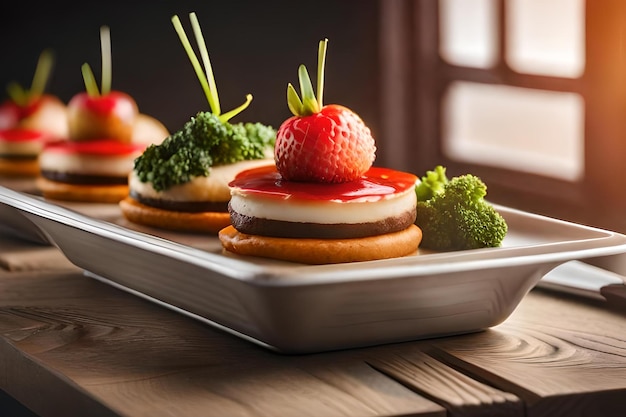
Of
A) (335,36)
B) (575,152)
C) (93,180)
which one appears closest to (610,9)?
(575,152)

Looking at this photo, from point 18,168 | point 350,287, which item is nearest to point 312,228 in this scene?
point 350,287

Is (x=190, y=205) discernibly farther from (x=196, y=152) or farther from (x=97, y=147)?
(x=97, y=147)

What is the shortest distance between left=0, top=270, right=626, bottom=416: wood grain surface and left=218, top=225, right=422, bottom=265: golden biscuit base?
11 centimetres

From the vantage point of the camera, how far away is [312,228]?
127cm

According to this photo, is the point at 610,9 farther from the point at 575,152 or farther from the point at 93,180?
the point at 93,180

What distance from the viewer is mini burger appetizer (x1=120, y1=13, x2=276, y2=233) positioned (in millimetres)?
1645

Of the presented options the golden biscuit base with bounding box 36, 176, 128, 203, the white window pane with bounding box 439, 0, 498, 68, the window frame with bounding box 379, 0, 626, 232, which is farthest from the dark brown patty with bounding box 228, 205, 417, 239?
the white window pane with bounding box 439, 0, 498, 68

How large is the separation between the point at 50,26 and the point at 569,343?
134 inches

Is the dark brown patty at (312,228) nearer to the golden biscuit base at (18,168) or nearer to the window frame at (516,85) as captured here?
the golden biscuit base at (18,168)

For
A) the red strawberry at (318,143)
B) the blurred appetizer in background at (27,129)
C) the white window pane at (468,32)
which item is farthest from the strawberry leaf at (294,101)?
the white window pane at (468,32)

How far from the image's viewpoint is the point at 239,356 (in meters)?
1.24

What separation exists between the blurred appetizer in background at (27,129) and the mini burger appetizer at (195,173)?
753mm

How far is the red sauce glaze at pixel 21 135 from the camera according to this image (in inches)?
95.1

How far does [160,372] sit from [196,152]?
558 mm
